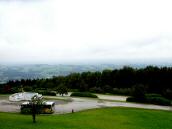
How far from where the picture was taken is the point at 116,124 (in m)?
42.7

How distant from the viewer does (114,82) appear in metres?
90.0

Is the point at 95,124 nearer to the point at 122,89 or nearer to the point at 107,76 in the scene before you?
the point at 122,89

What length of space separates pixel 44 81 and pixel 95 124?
5649cm

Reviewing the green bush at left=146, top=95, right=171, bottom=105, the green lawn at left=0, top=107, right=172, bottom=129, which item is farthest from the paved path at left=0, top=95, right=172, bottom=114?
the green lawn at left=0, top=107, right=172, bottom=129

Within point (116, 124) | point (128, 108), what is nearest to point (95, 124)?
point (116, 124)

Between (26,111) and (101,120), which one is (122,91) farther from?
(101,120)

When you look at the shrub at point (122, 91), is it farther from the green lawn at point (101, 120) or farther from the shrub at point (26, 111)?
the shrub at point (26, 111)

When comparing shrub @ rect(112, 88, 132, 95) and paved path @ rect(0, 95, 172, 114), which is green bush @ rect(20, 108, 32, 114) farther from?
shrub @ rect(112, 88, 132, 95)

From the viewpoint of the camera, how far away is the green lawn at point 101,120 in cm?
3925

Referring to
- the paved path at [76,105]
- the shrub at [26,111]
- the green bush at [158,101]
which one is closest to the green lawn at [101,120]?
the shrub at [26,111]

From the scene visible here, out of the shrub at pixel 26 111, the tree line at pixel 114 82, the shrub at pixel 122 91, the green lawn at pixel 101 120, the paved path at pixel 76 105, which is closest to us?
the green lawn at pixel 101 120

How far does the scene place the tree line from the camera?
272ft

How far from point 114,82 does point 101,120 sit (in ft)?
148

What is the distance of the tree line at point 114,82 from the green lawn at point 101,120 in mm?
24430
